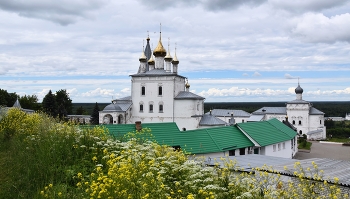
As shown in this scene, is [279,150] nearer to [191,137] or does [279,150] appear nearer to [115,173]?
[191,137]

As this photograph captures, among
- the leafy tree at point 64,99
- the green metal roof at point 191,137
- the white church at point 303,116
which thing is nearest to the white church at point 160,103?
the green metal roof at point 191,137

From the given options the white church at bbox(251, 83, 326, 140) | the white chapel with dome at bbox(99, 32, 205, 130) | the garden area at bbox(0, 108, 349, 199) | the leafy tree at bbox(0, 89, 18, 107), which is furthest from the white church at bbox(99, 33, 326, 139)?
the garden area at bbox(0, 108, 349, 199)

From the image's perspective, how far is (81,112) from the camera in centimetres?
5659

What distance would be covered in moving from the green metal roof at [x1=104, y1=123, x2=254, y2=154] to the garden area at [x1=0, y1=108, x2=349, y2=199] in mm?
5871

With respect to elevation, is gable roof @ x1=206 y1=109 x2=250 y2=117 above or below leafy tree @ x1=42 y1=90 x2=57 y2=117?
below

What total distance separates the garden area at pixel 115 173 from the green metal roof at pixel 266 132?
36.3 ft

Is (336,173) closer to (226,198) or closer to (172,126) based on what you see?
(226,198)

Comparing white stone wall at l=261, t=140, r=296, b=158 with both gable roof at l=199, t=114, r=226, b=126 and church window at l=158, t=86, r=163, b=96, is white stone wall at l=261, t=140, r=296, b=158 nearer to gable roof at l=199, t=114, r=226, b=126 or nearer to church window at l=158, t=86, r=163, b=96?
gable roof at l=199, t=114, r=226, b=126

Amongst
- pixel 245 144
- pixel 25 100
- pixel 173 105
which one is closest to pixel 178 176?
pixel 245 144

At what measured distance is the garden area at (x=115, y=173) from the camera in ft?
15.3

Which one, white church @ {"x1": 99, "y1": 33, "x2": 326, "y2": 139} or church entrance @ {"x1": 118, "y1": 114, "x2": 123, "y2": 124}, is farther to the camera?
church entrance @ {"x1": 118, "y1": 114, "x2": 123, "y2": 124}

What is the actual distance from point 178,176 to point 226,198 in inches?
43.3

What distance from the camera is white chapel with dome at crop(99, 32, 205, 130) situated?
30688mm

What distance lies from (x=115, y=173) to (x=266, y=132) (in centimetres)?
1674
